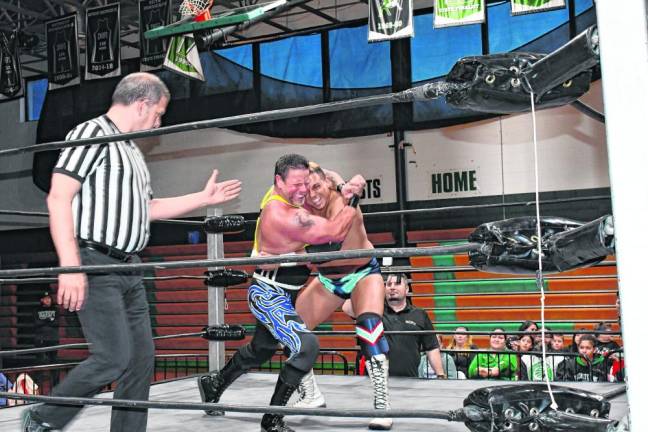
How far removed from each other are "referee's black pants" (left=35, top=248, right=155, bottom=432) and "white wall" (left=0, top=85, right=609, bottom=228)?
691 cm

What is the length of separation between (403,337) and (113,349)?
107 inches

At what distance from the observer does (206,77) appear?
1034 cm

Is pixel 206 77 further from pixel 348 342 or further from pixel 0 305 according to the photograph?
pixel 0 305

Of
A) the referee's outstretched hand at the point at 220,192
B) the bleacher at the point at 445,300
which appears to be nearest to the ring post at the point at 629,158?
the referee's outstretched hand at the point at 220,192

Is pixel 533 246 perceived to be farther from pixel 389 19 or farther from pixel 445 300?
pixel 445 300

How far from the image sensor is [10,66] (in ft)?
31.6

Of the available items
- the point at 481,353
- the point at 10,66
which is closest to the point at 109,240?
the point at 481,353

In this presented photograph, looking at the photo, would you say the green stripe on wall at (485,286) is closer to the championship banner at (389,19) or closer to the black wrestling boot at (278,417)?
the championship banner at (389,19)

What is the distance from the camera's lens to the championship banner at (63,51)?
877 cm

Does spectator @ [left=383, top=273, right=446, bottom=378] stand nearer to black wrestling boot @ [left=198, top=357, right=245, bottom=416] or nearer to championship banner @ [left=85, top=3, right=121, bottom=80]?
black wrestling boot @ [left=198, top=357, right=245, bottom=416]

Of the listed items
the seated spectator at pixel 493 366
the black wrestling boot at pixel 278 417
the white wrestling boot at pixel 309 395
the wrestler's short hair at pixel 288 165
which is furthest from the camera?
the seated spectator at pixel 493 366

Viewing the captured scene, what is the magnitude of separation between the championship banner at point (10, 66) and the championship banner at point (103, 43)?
1471mm

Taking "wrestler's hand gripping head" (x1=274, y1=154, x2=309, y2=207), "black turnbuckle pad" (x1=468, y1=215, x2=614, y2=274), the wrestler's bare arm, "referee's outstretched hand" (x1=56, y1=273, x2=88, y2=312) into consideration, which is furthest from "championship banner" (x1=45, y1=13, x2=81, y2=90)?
"black turnbuckle pad" (x1=468, y1=215, x2=614, y2=274)

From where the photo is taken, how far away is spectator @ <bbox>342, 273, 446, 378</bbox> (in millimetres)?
4441
